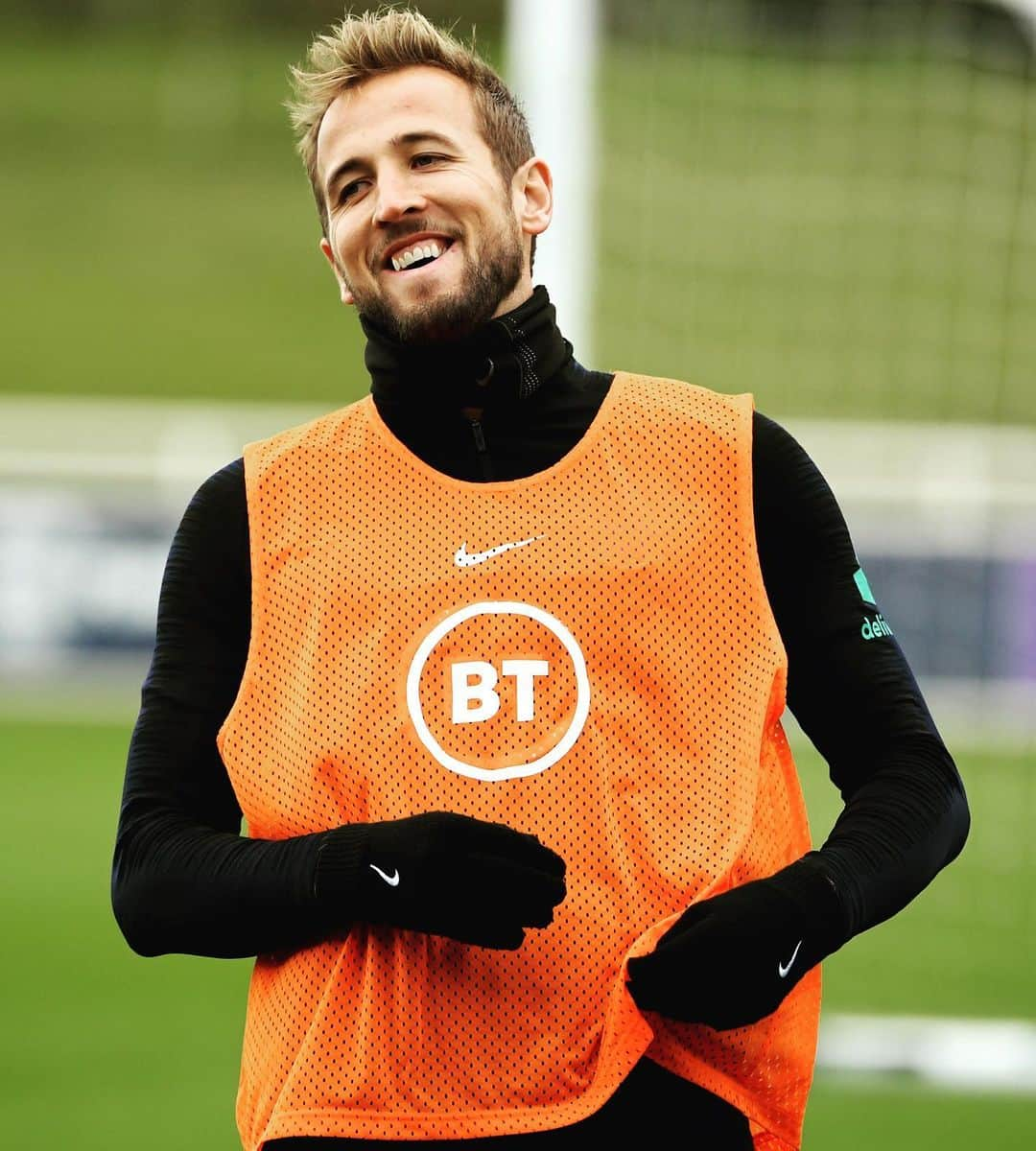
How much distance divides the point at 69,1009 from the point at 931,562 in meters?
3.58

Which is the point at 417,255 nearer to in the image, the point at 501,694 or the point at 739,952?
the point at 501,694

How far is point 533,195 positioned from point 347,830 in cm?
67

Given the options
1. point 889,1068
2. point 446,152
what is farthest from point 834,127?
point 446,152

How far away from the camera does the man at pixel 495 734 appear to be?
1.49 m

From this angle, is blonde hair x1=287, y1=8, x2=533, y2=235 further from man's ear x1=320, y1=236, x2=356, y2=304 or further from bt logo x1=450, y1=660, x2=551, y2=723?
bt logo x1=450, y1=660, x2=551, y2=723

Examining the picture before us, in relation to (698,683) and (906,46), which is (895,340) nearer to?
(906,46)

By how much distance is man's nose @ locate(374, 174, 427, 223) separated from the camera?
65.5 inches

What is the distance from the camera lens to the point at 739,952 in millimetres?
1438

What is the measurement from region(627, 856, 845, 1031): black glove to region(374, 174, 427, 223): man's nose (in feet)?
2.11

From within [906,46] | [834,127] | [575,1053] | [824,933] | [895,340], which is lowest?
[575,1053]

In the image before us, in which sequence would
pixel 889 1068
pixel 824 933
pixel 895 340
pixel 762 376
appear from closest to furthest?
pixel 824 933 < pixel 889 1068 < pixel 895 340 < pixel 762 376

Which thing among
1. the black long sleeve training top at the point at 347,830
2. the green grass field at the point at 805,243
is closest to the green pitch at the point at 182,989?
the green grass field at the point at 805,243

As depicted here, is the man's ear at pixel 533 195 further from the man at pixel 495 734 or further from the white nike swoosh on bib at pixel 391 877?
the white nike swoosh on bib at pixel 391 877

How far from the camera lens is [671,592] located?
5.21 ft
